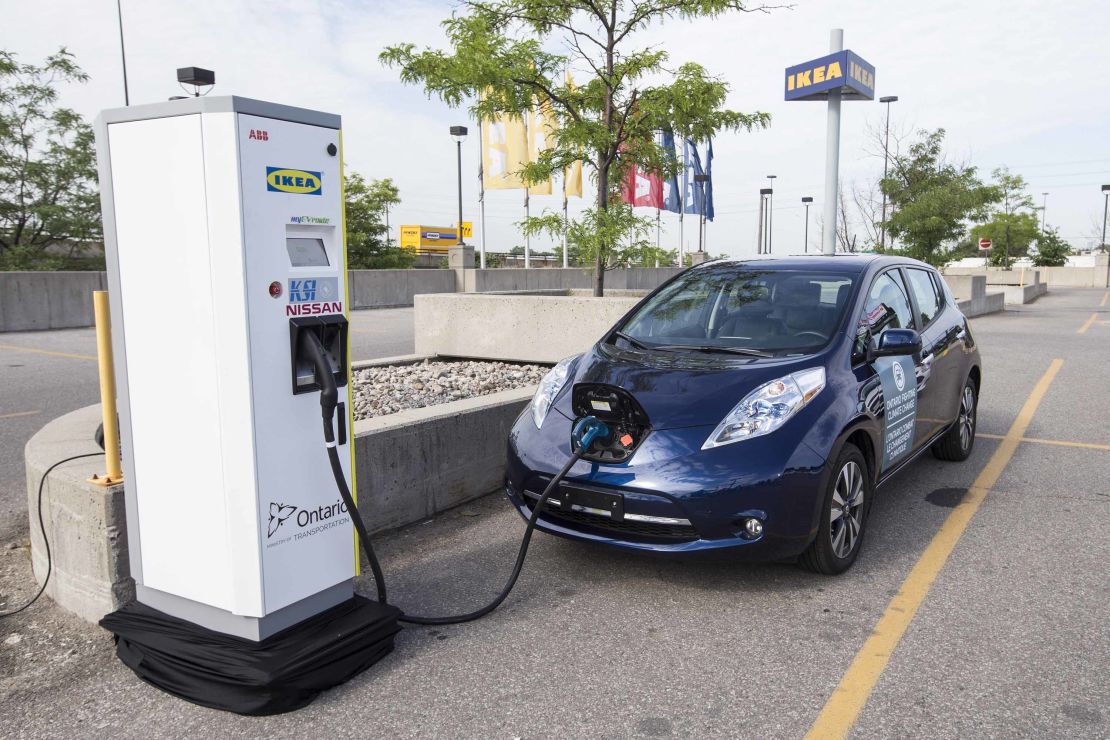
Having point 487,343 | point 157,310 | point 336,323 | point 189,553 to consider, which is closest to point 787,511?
point 336,323

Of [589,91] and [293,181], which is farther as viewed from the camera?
[589,91]

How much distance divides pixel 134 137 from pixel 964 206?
88.5ft

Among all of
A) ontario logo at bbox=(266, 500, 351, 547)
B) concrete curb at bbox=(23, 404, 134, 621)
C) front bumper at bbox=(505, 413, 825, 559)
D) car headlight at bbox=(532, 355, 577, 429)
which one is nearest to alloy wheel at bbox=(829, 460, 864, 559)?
front bumper at bbox=(505, 413, 825, 559)

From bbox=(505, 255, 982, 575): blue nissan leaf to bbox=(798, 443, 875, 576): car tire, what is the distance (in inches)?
0.4

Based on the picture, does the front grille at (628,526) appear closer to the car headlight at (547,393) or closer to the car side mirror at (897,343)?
the car headlight at (547,393)

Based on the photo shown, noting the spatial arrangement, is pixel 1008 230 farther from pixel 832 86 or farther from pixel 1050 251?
pixel 832 86

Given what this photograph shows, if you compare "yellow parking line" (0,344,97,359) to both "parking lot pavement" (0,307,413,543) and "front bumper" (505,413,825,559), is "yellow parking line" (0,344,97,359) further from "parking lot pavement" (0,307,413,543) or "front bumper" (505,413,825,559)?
"front bumper" (505,413,825,559)

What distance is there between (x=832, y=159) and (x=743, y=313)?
9469 millimetres

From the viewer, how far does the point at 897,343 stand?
171 inches

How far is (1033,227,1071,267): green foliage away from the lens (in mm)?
62250

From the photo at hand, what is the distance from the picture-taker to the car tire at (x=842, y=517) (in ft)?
A: 12.8

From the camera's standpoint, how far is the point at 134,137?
3000 millimetres

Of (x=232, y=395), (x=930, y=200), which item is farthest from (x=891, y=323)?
(x=930, y=200)

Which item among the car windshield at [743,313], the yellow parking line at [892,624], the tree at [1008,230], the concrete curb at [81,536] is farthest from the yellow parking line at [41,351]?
the tree at [1008,230]
